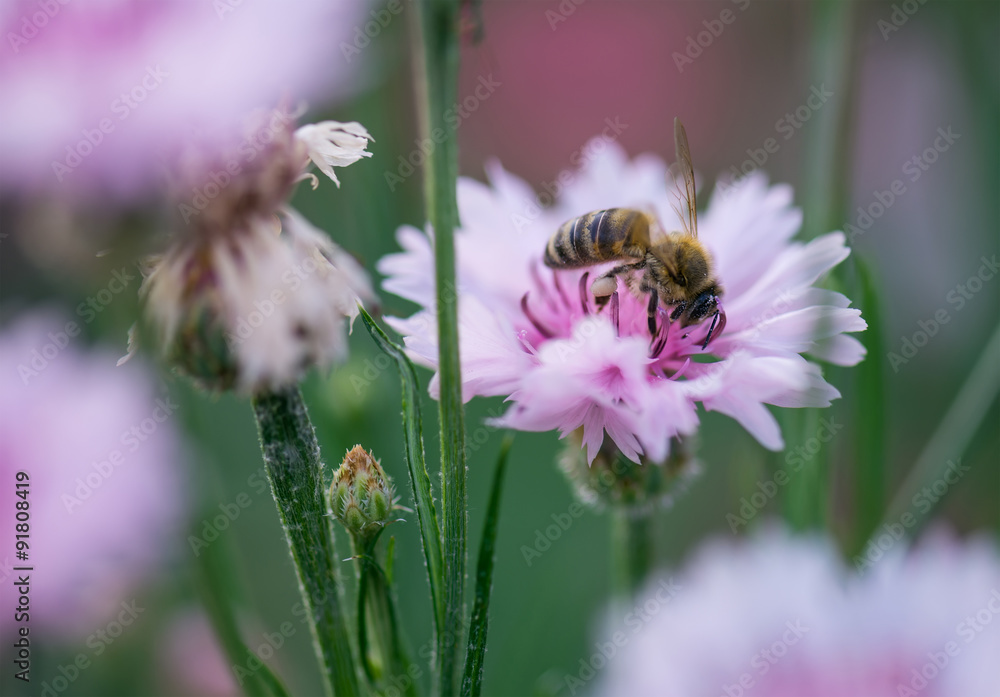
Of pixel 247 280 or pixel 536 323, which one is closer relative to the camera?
pixel 247 280

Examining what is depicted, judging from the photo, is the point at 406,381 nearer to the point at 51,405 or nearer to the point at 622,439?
the point at 622,439

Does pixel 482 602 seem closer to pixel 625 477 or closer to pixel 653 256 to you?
pixel 625 477

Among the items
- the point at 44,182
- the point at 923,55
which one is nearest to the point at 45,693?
the point at 44,182

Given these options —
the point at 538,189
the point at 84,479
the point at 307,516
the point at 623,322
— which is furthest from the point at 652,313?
the point at 538,189

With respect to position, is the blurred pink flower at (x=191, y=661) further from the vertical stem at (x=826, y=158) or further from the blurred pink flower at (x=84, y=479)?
the vertical stem at (x=826, y=158)

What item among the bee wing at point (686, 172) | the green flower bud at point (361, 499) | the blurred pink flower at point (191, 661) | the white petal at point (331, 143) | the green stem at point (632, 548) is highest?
the white petal at point (331, 143)

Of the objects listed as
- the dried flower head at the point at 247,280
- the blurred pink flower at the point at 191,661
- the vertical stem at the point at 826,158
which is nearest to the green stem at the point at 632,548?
the vertical stem at the point at 826,158
